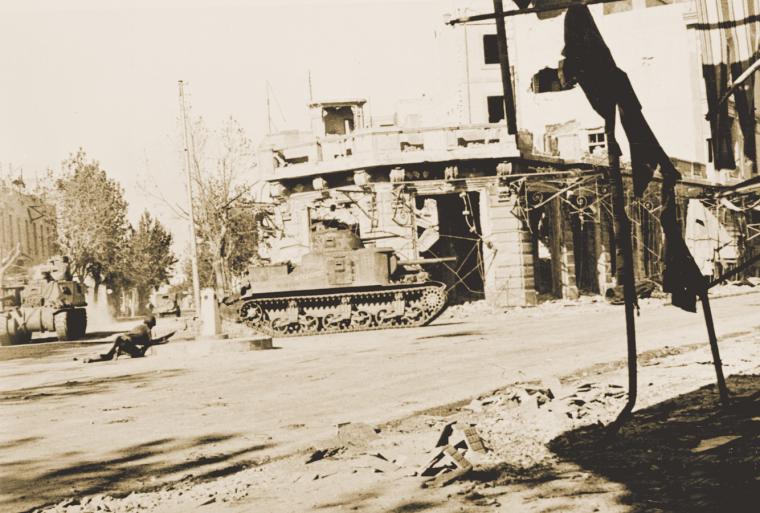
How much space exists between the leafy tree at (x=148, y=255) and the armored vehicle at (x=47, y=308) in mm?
29919

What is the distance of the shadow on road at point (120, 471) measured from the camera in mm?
5914

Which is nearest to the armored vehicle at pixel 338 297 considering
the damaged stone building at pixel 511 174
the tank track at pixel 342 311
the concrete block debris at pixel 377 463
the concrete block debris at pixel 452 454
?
the tank track at pixel 342 311

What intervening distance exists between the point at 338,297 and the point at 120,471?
15.1 meters

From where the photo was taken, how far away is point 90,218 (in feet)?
152

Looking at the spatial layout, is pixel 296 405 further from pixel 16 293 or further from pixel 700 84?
pixel 700 84

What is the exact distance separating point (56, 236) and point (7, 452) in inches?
1535

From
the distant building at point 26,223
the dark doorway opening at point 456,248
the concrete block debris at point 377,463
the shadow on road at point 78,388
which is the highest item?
the distant building at point 26,223

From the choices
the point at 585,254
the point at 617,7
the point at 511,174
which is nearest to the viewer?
the point at 511,174

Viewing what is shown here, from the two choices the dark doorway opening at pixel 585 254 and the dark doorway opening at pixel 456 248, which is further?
the dark doorway opening at pixel 585 254

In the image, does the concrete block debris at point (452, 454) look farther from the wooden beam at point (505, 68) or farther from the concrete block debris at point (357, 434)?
the wooden beam at point (505, 68)

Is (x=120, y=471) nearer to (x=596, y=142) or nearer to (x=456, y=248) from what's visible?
(x=456, y=248)

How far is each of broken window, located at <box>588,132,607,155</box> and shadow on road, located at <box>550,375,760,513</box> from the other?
1011 inches

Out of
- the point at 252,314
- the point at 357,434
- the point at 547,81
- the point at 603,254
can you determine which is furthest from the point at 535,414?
the point at 603,254

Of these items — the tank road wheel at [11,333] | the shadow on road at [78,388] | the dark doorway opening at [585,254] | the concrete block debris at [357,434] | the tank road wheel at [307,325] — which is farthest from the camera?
the dark doorway opening at [585,254]
